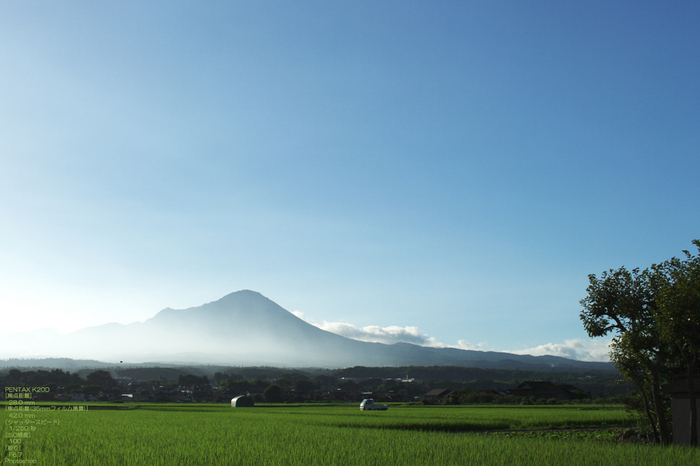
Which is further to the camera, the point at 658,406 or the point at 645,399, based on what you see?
the point at 645,399

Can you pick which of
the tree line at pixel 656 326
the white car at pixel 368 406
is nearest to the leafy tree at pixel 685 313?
the tree line at pixel 656 326

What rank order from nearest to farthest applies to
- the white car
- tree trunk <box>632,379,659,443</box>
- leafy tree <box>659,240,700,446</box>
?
leafy tree <box>659,240,700,446</box> < tree trunk <box>632,379,659,443</box> < the white car

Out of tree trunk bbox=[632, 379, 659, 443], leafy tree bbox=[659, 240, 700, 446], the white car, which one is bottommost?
the white car

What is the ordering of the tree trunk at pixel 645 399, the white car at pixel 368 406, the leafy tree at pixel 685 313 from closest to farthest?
the leafy tree at pixel 685 313
the tree trunk at pixel 645 399
the white car at pixel 368 406

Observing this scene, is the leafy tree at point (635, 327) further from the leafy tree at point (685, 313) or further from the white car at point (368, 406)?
the white car at point (368, 406)

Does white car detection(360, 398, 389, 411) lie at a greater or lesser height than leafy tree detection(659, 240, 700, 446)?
lesser

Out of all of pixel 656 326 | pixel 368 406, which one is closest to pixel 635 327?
pixel 656 326

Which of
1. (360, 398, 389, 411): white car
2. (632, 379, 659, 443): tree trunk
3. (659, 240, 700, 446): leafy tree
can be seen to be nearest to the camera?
(659, 240, 700, 446): leafy tree

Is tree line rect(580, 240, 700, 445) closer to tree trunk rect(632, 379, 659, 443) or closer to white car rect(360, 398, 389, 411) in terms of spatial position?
tree trunk rect(632, 379, 659, 443)

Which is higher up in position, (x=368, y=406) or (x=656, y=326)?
(x=656, y=326)

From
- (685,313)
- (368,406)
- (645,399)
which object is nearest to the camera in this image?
(685,313)

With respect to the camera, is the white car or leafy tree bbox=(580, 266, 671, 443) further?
the white car

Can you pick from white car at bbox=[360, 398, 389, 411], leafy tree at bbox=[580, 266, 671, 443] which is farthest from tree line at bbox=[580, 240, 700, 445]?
white car at bbox=[360, 398, 389, 411]

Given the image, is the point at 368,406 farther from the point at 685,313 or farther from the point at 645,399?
the point at 685,313
